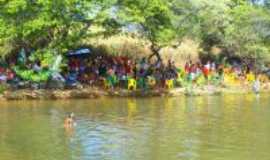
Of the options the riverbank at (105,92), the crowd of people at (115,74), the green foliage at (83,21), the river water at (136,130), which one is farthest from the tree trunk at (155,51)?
the river water at (136,130)

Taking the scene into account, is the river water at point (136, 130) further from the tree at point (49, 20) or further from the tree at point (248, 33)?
the tree at point (248, 33)

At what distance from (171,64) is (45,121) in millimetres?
16662

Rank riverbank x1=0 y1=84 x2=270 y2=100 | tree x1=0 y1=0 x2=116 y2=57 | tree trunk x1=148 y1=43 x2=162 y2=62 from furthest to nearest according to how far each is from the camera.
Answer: tree trunk x1=148 y1=43 x2=162 y2=62 → riverbank x1=0 y1=84 x2=270 y2=100 → tree x1=0 y1=0 x2=116 y2=57

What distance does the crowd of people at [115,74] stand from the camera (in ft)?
106

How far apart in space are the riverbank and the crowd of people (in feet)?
2.08

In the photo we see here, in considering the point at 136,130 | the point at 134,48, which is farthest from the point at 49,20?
the point at 136,130

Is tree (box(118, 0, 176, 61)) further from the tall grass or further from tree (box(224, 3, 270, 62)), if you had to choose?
tree (box(224, 3, 270, 62))

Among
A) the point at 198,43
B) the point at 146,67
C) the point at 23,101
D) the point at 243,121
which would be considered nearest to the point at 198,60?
the point at 198,43

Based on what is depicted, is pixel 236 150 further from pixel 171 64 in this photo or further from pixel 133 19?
pixel 171 64

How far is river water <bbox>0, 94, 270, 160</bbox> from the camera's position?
1703 cm

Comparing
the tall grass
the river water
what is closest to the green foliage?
the tall grass

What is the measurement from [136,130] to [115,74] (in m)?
14.0

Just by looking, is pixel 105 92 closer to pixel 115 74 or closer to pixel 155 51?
pixel 115 74

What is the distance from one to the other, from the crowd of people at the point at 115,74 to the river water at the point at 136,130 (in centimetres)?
288
